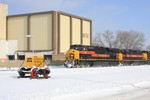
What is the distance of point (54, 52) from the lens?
8069 centimetres

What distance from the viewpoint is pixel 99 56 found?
5619cm

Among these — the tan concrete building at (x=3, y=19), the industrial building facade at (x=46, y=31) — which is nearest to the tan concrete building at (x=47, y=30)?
the industrial building facade at (x=46, y=31)

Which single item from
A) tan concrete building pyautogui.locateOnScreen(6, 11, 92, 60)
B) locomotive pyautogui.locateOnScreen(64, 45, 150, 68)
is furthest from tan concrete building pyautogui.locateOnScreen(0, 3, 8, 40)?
locomotive pyautogui.locateOnScreen(64, 45, 150, 68)

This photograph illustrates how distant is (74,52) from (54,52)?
31138 mm

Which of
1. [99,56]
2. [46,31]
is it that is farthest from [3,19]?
[99,56]

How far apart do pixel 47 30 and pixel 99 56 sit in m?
29.8

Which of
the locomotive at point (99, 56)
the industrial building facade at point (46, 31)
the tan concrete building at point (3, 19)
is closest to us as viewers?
the locomotive at point (99, 56)

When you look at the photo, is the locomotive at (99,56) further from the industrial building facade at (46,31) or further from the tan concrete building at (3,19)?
the tan concrete building at (3,19)

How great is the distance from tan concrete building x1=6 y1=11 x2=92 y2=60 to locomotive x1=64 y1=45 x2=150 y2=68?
1864cm

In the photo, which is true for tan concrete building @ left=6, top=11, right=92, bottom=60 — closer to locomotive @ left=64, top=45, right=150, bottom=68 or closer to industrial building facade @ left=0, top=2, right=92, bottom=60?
industrial building facade @ left=0, top=2, right=92, bottom=60

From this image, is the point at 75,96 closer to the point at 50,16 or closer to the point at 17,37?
the point at 50,16

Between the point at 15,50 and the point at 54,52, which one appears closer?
the point at 54,52

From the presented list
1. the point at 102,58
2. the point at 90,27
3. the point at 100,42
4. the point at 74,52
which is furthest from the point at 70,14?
the point at 100,42

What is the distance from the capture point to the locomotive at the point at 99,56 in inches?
1964
